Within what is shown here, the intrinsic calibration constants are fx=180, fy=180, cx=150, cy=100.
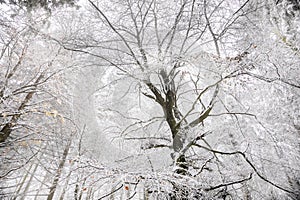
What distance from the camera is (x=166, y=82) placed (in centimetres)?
348

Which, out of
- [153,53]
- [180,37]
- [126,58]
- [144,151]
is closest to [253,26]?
[180,37]

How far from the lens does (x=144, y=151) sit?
3.15 m

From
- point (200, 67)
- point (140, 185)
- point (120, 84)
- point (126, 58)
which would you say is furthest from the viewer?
point (120, 84)

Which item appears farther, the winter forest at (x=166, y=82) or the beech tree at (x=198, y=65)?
the beech tree at (x=198, y=65)

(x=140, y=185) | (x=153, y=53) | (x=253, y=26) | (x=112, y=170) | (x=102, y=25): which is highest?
(x=102, y=25)

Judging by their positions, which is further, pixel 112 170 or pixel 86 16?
pixel 86 16

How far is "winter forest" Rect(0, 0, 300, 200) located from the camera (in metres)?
2.14

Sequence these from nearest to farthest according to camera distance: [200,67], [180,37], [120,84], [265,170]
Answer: [200,67] < [265,170] < [180,37] < [120,84]

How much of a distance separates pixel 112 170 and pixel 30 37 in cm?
285

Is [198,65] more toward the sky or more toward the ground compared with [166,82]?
more toward the ground

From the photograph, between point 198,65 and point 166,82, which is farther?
point 166,82

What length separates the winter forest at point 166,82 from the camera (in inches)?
84.3

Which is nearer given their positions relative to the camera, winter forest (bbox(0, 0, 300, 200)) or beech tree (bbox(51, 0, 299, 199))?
winter forest (bbox(0, 0, 300, 200))

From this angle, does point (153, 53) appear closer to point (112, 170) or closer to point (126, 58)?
point (126, 58)
